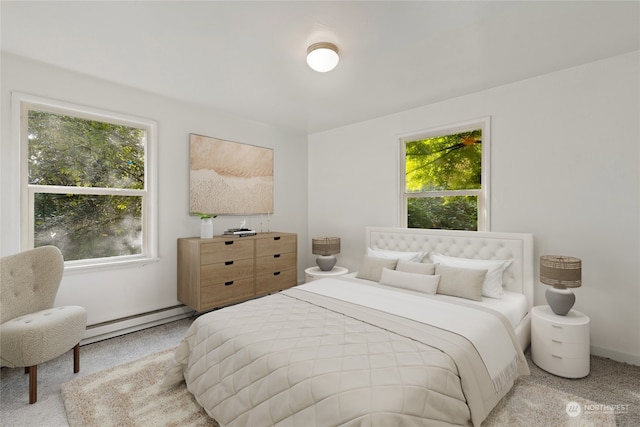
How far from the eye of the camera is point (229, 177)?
3.83 meters

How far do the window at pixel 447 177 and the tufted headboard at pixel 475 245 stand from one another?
0.74ft

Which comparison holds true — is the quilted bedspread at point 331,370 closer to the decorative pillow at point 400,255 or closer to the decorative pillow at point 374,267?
Result: the decorative pillow at point 374,267

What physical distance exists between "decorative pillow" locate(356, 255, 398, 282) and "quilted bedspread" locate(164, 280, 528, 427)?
0.98 metres

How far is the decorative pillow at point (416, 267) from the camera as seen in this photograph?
2826 millimetres

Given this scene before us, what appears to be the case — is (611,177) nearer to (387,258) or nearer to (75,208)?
(387,258)

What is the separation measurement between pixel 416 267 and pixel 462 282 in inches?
17.6

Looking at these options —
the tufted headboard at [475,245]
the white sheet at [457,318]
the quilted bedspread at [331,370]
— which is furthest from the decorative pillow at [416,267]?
the quilted bedspread at [331,370]

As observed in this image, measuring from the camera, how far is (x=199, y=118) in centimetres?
357

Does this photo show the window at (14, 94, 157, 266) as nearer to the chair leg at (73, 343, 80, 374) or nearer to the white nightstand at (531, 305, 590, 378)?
the chair leg at (73, 343, 80, 374)

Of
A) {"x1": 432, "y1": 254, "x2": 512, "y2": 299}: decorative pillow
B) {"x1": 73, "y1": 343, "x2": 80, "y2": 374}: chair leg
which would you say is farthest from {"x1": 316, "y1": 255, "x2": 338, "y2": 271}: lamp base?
{"x1": 73, "y1": 343, "x2": 80, "y2": 374}: chair leg

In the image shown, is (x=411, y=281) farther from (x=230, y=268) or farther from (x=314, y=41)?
(x=314, y=41)

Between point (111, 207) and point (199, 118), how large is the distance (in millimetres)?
1390

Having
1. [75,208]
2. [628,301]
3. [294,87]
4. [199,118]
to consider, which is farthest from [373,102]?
[75,208]

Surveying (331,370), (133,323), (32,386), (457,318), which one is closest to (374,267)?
(457,318)
